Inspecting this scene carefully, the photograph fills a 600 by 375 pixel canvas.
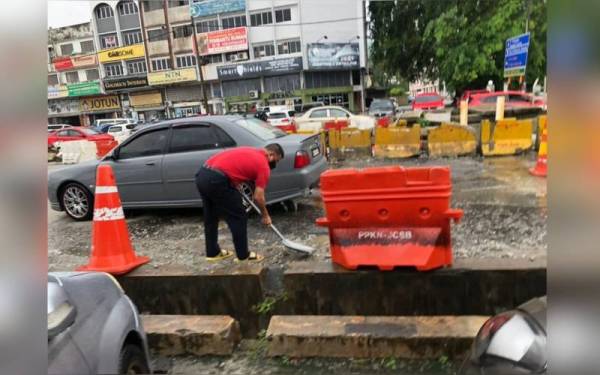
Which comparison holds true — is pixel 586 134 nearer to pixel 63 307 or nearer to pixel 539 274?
pixel 63 307

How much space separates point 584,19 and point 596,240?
1.13 feet

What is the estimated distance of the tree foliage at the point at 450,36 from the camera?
9.63 meters

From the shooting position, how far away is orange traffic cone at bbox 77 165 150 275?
380 centimetres

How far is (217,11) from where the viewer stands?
16.7 feet

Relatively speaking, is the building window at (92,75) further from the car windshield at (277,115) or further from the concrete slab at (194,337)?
the car windshield at (277,115)

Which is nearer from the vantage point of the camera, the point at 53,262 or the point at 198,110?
the point at 53,262

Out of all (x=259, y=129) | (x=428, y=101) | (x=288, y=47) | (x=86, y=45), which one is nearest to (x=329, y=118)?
(x=428, y=101)

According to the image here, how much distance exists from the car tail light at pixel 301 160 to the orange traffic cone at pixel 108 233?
7.64 feet

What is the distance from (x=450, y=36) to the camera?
13.3 metres

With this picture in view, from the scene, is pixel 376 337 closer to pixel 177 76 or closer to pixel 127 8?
pixel 127 8

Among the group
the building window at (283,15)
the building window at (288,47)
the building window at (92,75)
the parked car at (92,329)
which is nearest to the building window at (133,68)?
the building window at (92,75)

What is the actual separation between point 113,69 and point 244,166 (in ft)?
6.69

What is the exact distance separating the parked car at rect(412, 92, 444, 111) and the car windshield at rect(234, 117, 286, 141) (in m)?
17.8

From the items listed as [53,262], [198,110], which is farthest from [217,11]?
[53,262]
